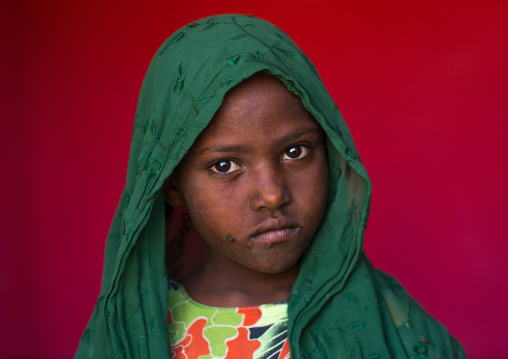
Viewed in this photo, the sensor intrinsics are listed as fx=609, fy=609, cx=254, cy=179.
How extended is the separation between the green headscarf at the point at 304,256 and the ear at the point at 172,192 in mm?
46

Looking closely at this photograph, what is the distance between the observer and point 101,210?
2791 mm

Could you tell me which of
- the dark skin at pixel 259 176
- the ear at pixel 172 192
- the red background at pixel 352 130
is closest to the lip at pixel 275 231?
the dark skin at pixel 259 176

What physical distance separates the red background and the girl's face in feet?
4.31

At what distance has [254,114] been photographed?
137cm

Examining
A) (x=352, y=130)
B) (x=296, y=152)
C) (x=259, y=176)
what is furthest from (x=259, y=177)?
(x=352, y=130)

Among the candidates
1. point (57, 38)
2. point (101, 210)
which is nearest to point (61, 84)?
point (57, 38)

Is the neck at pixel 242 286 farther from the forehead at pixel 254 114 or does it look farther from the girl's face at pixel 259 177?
the forehead at pixel 254 114

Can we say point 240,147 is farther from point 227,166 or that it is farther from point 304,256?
point 304,256

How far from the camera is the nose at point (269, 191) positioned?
135 centimetres

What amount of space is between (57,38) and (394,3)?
4.94 ft

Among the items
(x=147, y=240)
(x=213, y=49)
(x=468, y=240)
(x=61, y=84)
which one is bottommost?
(x=468, y=240)

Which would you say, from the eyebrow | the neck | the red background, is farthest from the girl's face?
the red background

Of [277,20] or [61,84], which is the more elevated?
[277,20]

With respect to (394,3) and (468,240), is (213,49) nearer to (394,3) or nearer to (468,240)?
(394,3)
